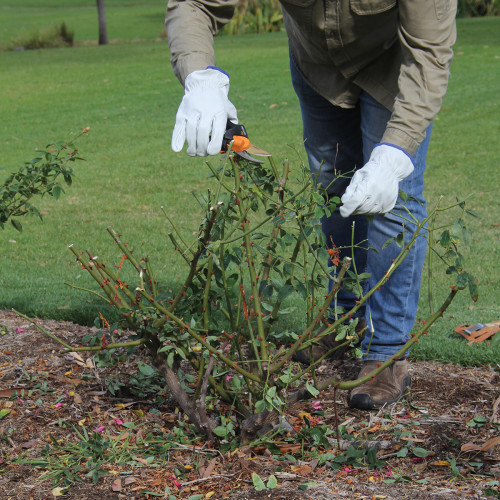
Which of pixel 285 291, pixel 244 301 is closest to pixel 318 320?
pixel 285 291

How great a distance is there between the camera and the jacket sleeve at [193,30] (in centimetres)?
262

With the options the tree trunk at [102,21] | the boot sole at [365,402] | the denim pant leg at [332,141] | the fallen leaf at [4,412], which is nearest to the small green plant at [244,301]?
the boot sole at [365,402]

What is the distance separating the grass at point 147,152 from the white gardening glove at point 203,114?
0.29 m

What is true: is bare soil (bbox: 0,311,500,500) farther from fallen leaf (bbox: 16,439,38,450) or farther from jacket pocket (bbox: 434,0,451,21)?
jacket pocket (bbox: 434,0,451,21)

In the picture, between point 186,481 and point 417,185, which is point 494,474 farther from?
point 417,185

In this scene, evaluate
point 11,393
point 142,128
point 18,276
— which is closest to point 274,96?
point 142,128

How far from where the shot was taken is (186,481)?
2.22m

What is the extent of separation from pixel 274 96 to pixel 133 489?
9406 millimetres

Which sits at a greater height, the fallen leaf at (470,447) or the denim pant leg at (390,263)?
the denim pant leg at (390,263)

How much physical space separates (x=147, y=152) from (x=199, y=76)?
6.06m

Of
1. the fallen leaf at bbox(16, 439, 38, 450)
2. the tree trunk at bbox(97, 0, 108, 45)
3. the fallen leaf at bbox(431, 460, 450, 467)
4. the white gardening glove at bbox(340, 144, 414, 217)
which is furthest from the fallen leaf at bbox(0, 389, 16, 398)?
the tree trunk at bbox(97, 0, 108, 45)

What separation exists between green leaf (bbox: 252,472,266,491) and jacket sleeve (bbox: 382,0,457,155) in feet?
3.74

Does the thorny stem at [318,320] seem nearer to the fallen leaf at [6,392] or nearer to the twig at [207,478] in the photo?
the twig at [207,478]

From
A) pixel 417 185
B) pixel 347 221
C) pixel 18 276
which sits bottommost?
pixel 18 276
